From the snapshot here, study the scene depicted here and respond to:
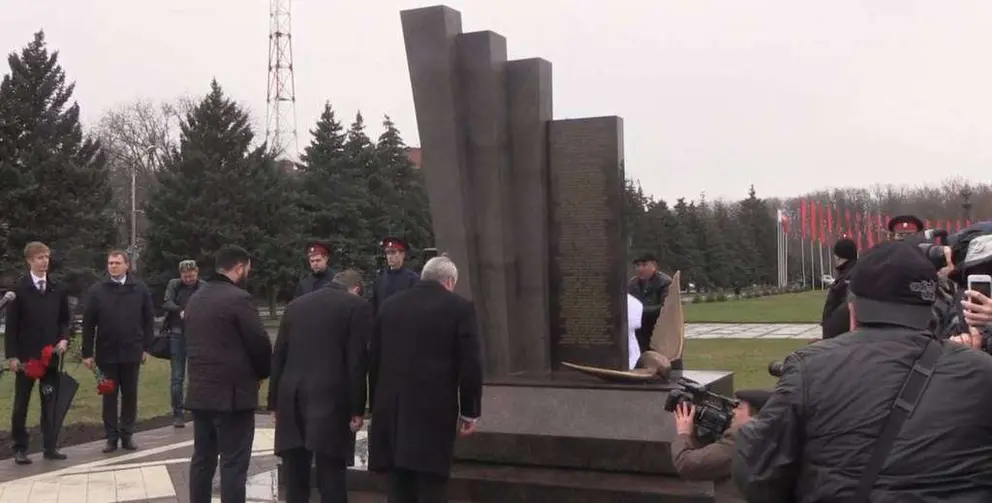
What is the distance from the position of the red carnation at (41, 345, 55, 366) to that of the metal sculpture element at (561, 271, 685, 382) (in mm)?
4849

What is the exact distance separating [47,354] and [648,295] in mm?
5658

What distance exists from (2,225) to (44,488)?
25737mm

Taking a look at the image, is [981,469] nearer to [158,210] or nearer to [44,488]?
[44,488]

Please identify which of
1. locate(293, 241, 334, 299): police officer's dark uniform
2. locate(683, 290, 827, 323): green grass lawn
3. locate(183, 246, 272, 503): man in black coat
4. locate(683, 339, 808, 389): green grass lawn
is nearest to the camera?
locate(183, 246, 272, 503): man in black coat

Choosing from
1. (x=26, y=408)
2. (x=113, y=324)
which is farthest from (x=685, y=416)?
(x=26, y=408)

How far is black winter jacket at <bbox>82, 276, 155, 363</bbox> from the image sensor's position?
8805 mm

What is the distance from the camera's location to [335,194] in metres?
35.3

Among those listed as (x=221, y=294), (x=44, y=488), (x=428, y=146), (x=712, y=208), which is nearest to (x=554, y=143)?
(x=428, y=146)

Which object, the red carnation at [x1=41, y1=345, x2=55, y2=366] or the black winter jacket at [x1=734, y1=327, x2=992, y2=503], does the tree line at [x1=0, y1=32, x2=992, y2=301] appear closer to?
the red carnation at [x1=41, y1=345, x2=55, y2=366]

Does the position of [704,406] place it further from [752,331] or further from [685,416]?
[752,331]

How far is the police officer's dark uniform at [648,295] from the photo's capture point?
832 cm

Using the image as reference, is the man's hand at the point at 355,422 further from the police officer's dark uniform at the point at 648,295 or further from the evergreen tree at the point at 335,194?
the evergreen tree at the point at 335,194

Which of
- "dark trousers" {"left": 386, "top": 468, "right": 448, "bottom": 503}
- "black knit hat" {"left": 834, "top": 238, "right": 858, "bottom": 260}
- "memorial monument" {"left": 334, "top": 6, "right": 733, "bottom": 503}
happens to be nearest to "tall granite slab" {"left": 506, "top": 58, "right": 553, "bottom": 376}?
"memorial monument" {"left": 334, "top": 6, "right": 733, "bottom": 503}

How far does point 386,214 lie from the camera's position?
3634cm
